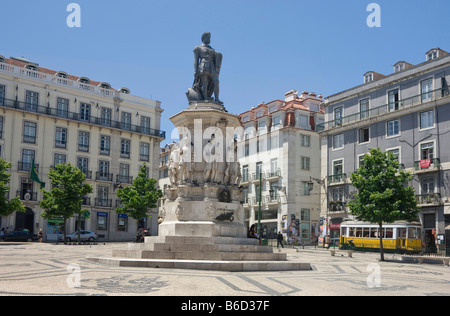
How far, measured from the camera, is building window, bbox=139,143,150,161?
57656mm

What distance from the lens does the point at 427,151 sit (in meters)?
38.3

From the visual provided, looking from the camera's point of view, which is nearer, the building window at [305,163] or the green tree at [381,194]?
the green tree at [381,194]

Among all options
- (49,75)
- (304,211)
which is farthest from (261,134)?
(49,75)

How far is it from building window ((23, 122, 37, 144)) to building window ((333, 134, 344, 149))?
98.4 feet

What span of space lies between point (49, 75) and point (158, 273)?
44525 millimetres

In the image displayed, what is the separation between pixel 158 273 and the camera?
39.3 feet

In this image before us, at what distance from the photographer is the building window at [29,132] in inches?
1916

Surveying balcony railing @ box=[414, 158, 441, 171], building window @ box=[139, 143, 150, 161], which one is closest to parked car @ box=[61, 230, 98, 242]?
building window @ box=[139, 143, 150, 161]

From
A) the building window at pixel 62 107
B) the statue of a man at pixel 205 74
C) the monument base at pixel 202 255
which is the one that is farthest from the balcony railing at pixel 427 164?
the building window at pixel 62 107

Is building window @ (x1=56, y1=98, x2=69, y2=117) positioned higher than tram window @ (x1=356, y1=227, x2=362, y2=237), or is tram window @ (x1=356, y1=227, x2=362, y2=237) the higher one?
building window @ (x1=56, y1=98, x2=69, y2=117)

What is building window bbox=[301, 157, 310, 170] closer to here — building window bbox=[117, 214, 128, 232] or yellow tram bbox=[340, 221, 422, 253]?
yellow tram bbox=[340, 221, 422, 253]

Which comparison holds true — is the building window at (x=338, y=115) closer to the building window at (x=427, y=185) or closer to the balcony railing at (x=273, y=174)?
the balcony railing at (x=273, y=174)

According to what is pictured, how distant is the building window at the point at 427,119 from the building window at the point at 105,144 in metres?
32.9

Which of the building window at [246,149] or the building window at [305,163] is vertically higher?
the building window at [246,149]
